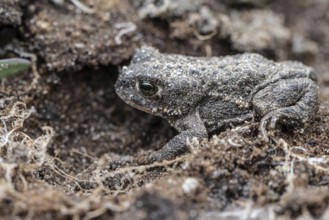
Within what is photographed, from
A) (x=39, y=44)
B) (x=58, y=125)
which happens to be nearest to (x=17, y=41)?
(x=39, y=44)

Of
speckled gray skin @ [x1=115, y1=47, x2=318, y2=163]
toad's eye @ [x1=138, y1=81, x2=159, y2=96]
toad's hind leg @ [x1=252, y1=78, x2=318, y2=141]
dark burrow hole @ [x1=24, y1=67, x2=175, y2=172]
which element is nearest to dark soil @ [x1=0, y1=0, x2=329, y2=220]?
dark burrow hole @ [x1=24, y1=67, x2=175, y2=172]

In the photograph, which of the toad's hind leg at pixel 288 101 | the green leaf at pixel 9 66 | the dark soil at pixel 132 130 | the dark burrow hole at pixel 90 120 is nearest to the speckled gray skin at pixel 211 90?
the toad's hind leg at pixel 288 101

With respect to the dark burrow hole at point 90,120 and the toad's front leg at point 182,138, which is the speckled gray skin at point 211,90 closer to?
the toad's front leg at point 182,138

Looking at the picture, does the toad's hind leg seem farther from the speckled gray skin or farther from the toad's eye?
the toad's eye

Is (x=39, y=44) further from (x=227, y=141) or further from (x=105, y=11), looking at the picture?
(x=227, y=141)

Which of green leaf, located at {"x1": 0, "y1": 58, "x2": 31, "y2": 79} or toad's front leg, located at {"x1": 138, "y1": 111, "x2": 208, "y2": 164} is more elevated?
green leaf, located at {"x1": 0, "y1": 58, "x2": 31, "y2": 79}

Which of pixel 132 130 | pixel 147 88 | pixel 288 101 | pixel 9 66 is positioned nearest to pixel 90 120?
pixel 132 130

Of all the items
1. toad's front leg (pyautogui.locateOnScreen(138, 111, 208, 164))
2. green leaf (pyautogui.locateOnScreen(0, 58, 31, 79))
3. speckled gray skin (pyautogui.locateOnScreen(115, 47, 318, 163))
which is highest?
green leaf (pyautogui.locateOnScreen(0, 58, 31, 79))
